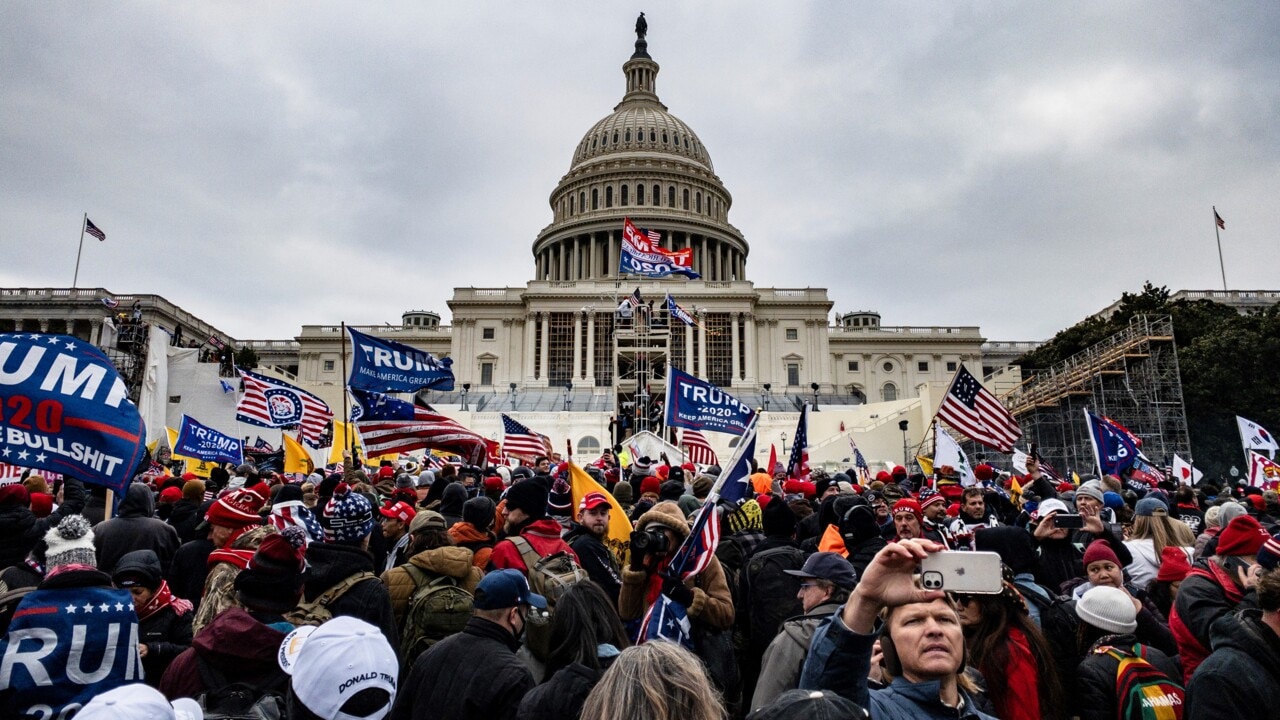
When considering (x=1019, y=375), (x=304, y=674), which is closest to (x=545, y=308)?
(x=1019, y=375)

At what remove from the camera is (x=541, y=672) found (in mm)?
3615

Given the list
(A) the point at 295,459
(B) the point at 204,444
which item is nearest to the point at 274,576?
(A) the point at 295,459

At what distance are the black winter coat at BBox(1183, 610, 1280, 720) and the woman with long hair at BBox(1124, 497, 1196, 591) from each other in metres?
2.38

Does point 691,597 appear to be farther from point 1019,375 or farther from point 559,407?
point 1019,375

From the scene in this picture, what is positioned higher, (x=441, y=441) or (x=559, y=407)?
(x=559, y=407)

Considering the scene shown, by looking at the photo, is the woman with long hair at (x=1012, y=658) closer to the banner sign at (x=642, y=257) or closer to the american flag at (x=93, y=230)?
the banner sign at (x=642, y=257)

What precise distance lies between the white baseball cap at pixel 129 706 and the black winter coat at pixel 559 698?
1.18 metres

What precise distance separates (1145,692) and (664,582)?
7.52ft

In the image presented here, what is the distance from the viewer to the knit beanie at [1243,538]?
4059 mm

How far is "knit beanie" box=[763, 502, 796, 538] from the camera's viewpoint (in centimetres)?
573

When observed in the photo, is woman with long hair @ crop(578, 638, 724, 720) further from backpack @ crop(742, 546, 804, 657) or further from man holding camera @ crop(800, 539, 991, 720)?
backpack @ crop(742, 546, 804, 657)

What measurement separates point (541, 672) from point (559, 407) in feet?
158

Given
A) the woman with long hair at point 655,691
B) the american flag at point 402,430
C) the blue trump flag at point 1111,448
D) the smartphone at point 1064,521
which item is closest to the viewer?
the woman with long hair at point 655,691

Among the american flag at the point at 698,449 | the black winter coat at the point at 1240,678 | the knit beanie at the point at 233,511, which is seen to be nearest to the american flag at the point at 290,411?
the american flag at the point at 698,449
